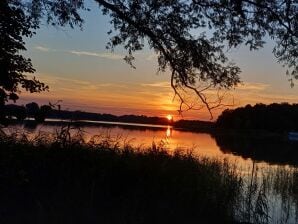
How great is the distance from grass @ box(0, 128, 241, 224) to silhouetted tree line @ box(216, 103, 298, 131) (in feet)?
373

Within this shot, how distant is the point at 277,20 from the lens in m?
12.0

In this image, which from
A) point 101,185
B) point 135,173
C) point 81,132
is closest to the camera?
point 101,185

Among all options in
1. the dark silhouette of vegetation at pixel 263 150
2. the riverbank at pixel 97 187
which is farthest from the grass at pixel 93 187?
the dark silhouette of vegetation at pixel 263 150

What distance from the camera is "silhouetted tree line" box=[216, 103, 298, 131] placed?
127562 mm

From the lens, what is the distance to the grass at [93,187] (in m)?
9.62

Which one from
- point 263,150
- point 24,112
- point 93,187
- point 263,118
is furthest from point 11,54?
point 263,118

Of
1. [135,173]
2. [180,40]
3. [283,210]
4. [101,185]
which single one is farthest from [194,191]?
[283,210]

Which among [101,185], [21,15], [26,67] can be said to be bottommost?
[101,185]

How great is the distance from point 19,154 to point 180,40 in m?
4.51

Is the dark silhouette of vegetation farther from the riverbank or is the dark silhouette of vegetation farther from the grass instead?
the grass

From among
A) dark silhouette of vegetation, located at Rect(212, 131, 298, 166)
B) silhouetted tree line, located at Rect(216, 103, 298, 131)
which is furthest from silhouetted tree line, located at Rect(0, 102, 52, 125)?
silhouetted tree line, located at Rect(216, 103, 298, 131)

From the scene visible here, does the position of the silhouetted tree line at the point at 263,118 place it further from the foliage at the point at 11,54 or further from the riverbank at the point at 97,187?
the foliage at the point at 11,54

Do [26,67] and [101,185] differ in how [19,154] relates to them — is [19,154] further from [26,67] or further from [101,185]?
[26,67]

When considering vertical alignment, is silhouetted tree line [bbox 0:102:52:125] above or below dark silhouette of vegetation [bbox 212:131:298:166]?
above
